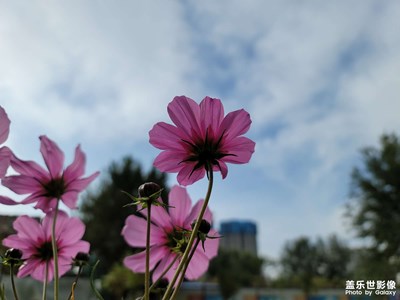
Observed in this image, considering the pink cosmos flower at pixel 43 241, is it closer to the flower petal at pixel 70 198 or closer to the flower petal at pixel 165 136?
the flower petal at pixel 70 198

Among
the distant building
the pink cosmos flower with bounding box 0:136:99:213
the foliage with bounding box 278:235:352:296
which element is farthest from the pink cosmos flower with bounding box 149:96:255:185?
the distant building

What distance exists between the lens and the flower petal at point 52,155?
432 millimetres

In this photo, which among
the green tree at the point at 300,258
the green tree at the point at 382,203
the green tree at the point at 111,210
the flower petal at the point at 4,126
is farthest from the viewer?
the green tree at the point at 300,258

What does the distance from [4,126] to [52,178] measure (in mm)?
109

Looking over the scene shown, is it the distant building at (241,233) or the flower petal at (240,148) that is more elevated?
the flower petal at (240,148)

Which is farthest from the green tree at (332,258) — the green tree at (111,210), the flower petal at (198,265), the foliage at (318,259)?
the flower petal at (198,265)

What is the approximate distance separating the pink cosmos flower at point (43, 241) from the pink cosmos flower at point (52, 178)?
4cm

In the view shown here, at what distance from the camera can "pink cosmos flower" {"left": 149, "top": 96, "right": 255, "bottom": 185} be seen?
36cm

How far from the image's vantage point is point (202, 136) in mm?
362

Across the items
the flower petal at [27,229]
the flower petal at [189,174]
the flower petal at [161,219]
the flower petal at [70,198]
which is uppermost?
the flower petal at [189,174]

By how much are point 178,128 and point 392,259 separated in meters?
10.5

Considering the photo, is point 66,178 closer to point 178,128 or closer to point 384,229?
point 178,128

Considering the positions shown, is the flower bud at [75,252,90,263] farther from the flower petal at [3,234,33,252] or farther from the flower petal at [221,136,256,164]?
the flower petal at [221,136,256,164]

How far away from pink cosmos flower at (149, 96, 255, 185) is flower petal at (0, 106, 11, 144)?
0.12 metres
